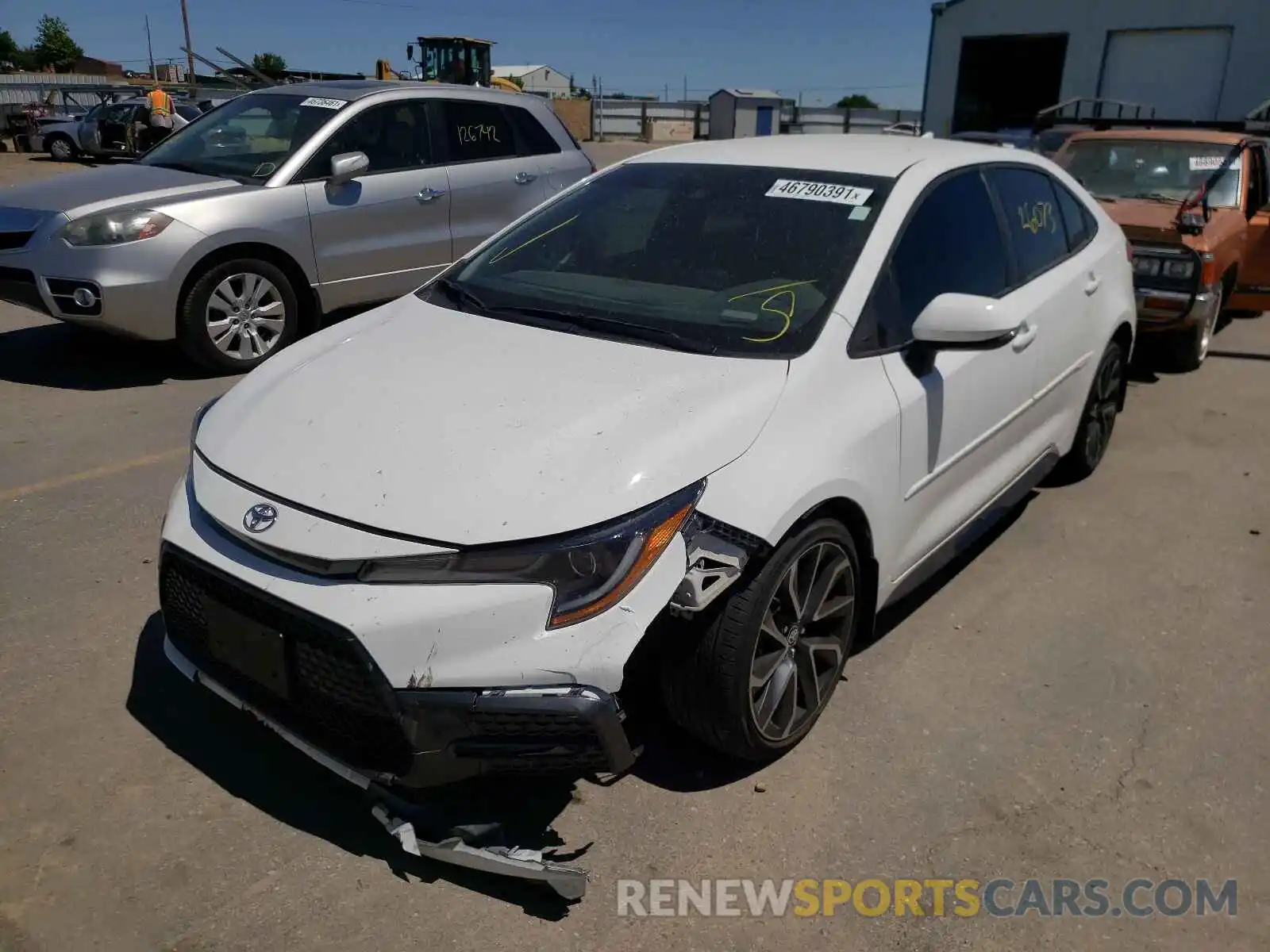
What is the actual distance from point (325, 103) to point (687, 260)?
4452mm

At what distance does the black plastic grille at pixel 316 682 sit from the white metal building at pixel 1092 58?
78.5 ft

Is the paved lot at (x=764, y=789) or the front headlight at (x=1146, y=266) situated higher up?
the front headlight at (x=1146, y=266)

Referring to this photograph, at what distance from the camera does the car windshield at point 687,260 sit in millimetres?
3033

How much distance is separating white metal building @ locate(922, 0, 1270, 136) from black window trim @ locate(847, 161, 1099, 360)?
2032 centimetres

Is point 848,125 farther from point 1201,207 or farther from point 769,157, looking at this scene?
point 769,157

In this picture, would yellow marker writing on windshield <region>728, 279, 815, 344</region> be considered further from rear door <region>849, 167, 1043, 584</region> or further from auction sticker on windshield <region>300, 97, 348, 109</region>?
auction sticker on windshield <region>300, 97, 348, 109</region>

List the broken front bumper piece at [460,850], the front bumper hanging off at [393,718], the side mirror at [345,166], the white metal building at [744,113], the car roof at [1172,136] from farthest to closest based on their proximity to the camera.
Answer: the white metal building at [744,113] < the car roof at [1172,136] < the side mirror at [345,166] < the broken front bumper piece at [460,850] < the front bumper hanging off at [393,718]

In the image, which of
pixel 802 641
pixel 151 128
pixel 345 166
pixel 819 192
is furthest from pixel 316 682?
pixel 151 128

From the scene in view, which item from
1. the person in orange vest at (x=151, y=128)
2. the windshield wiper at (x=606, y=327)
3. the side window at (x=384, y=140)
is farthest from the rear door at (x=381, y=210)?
the person in orange vest at (x=151, y=128)

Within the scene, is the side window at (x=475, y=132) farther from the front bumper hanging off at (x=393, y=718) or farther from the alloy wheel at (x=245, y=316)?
the front bumper hanging off at (x=393, y=718)

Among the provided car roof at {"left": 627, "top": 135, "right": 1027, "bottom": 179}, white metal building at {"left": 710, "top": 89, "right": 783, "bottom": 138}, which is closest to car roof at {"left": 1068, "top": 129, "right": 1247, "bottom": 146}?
car roof at {"left": 627, "top": 135, "right": 1027, "bottom": 179}

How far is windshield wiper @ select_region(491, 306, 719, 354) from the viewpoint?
295cm

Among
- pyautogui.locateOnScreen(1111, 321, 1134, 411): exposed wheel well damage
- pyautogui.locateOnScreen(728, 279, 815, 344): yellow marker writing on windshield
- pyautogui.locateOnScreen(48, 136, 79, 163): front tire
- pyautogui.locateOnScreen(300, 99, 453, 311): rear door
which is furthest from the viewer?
pyautogui.locateOnScreen(48, 136, 79, 163): front tire

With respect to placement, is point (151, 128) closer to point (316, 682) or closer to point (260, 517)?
point (260, 517)
